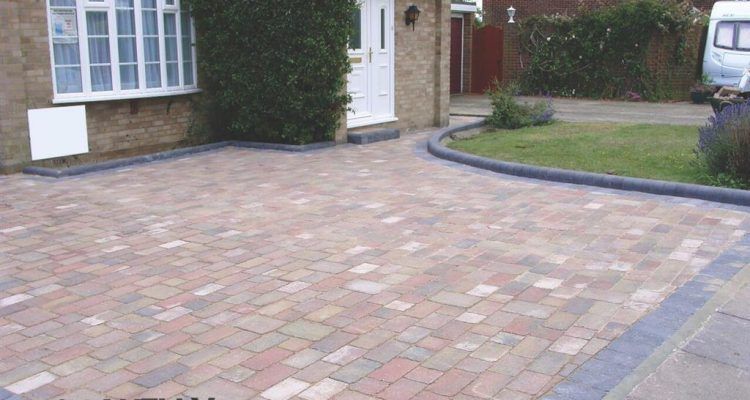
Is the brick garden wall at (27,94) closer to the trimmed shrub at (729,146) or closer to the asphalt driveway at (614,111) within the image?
the trimmed shrub at (729,146)

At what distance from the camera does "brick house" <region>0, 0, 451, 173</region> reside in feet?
31.7

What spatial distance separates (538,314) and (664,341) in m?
0.76

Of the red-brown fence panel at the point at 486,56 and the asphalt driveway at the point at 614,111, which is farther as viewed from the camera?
the red-brown fence panel at the point at 486,56

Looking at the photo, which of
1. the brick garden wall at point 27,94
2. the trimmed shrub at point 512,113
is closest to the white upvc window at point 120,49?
the brick garden wall at point 27,94

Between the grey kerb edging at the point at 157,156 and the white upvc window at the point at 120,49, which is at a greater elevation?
the white upvc window at the point at 120,49

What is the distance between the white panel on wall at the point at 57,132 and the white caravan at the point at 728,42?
16.5 metres

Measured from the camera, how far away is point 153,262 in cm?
604

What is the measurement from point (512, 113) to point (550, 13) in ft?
41.4

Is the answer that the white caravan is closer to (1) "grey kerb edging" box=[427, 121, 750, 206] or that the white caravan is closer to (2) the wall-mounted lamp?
(2) the wall-mounted lamp

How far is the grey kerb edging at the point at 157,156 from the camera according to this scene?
31.9ft

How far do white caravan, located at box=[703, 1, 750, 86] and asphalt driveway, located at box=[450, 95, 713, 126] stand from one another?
3.41ft

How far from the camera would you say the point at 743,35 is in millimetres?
20484

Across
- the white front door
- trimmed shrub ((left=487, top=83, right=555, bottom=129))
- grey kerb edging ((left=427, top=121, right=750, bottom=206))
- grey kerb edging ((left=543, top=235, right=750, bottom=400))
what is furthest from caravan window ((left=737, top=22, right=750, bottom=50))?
grey kerb edging ((left=543, top=235, right=750, bottom=400))

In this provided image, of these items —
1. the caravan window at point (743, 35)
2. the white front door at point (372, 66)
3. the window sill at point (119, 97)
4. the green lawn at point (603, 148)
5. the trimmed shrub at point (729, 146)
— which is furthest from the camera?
the caravan window at point (743, 35)
